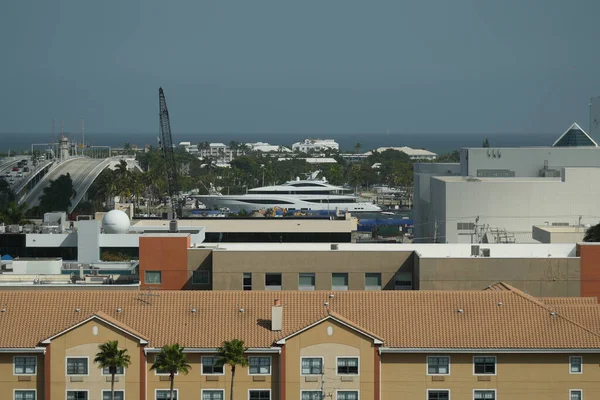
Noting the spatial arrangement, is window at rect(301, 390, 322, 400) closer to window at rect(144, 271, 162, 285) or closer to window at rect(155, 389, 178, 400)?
window at rect(155, 389, 178, 400)

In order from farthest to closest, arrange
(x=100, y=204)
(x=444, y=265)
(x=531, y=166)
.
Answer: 1. (x=100, y=204)
2. (x=531, y=166)
3. (x=444, y=265)

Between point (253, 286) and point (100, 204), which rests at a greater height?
point (100, 204)

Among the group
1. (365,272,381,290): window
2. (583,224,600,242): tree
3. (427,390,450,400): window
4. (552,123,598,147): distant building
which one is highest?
(552,123,598,147): distant building

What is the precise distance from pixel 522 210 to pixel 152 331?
68203mm

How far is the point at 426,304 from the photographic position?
149 ft

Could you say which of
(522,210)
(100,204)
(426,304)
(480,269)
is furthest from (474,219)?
(100,204)

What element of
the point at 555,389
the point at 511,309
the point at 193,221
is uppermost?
the point at 193,221

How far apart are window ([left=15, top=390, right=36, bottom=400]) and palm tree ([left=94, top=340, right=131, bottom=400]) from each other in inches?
110

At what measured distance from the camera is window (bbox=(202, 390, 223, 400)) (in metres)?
43.6

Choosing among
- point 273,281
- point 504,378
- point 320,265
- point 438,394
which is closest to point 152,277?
point 273,281

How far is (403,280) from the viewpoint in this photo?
58.3 m

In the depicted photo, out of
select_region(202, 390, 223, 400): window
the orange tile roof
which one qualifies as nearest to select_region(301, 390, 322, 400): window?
the orange tile roof

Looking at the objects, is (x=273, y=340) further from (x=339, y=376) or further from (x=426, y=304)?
(x=426, y=304)

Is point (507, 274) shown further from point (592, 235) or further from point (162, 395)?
point (592, 235)
